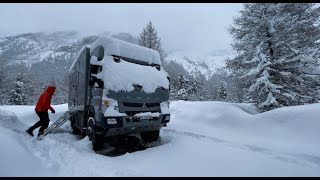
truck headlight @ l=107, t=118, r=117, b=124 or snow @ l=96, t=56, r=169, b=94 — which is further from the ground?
snow @ l=96, t=56, r=169, b=94

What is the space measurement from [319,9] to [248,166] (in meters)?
13.6

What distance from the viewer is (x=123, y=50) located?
291 inches

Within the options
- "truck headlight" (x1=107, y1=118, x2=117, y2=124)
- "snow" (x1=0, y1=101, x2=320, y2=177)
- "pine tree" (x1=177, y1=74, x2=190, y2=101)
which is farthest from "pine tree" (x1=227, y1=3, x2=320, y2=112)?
"pine tree" (x1=177, y1=74, x2=190, y2=101)

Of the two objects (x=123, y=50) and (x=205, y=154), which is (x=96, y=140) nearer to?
(x=123, y=50)

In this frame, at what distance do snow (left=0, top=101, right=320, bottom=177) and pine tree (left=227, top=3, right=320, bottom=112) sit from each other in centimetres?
337

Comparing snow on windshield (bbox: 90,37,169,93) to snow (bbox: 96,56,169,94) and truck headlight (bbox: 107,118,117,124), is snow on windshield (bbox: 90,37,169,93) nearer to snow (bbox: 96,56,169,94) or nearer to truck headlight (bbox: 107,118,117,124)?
snow (bbox: 96,56,169,94)

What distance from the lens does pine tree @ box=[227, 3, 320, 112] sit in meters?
12.4

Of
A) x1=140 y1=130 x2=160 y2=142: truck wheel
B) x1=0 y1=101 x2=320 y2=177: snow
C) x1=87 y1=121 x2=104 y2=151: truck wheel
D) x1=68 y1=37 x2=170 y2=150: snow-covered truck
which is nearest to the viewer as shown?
x1=0 y1=101 x2=320 y2=177: snow

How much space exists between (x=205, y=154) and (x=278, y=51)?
32.3 feet

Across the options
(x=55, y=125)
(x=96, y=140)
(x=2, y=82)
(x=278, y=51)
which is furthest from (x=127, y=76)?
(x=2, y=82)

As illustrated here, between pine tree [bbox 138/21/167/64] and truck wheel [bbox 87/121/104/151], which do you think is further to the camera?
pine tree [bbox 138/21/167/64]

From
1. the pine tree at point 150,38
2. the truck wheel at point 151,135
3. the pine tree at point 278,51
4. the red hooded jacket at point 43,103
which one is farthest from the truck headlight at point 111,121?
the pine tree at point 150,38

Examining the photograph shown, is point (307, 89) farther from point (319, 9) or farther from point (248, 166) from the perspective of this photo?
point (248, 166)

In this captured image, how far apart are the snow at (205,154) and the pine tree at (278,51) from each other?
3375 mm
